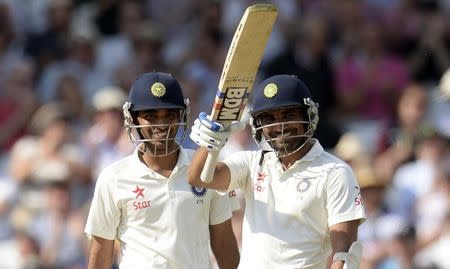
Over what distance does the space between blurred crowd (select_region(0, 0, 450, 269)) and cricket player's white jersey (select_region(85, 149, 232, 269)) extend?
3036mm

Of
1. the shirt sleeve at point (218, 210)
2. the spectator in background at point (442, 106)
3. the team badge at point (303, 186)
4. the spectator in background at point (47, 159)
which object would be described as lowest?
the spectator in background at point (47, 159)

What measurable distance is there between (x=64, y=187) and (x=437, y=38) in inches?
149

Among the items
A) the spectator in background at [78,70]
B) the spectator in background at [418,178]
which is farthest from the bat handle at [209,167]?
the spectator in background at [78,70]

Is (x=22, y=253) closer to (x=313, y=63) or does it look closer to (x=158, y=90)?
(x=313, y=63)

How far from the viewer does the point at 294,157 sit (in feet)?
25.8

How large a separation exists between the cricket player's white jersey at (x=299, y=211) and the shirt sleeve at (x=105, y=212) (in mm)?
733

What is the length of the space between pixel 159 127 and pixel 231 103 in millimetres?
668

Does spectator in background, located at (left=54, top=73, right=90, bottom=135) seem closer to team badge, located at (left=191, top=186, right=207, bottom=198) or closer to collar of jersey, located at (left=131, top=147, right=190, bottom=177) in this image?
collar of jersey, located at (left=131, top=147, right=190, bottom=177)

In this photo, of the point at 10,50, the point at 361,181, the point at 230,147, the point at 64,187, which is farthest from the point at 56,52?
the point at 361,181

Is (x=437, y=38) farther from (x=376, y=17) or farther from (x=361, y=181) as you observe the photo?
(x=361, y=181)

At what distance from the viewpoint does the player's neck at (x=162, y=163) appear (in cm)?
823

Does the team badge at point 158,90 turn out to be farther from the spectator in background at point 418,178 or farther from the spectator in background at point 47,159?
the spectator in background at point 47,159

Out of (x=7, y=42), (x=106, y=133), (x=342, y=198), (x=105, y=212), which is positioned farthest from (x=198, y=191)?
(x=7, y=42)

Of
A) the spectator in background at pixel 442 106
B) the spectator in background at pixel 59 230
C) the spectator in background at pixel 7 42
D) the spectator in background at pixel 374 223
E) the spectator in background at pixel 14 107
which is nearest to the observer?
the spectator in background at pixel 374 223
